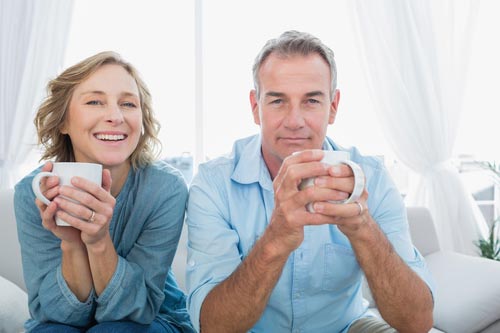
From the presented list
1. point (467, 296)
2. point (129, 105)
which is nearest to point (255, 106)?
point (129, 105)

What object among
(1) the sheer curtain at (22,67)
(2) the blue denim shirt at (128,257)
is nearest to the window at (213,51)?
(1) the sheer curtain at (22,67)

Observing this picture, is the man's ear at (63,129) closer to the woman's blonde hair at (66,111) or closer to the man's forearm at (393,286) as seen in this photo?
the woman's blonde hair at (66,111)

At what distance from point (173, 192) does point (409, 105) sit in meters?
2.36

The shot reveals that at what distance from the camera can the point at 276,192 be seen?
1198mm

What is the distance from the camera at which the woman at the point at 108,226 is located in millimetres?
1469

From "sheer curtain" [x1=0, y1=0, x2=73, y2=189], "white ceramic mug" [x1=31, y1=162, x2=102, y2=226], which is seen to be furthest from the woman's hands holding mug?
"sheer curtain" [x1=0, y1=0, x2=73, y2=189]

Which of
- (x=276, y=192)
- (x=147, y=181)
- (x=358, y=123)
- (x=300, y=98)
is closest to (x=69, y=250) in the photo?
(x=147, y=181)

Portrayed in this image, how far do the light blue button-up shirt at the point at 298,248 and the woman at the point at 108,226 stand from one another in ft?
0.35

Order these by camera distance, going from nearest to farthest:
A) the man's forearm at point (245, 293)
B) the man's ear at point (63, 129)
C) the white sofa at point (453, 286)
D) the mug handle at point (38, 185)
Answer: the mug handle at point (38, 185) < the man's forearm at point (245, 293) < the man's ear at point (63, 129) < the white sofa at point (453, 286)

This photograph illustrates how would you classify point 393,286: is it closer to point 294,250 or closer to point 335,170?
point 294,250

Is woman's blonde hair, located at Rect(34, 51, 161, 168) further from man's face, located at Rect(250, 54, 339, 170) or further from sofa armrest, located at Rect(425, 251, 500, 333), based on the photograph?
sofa armrest, located at Rect(425, 251, 500, 333)

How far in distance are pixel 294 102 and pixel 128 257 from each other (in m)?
0.64

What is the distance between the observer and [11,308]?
1944 mm

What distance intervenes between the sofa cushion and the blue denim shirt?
1.10 feet
